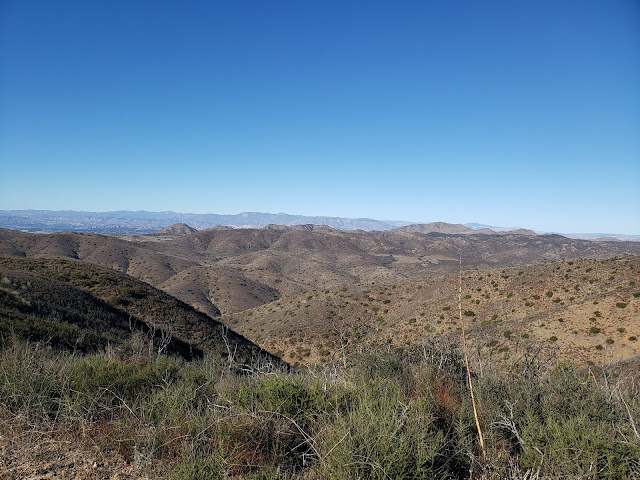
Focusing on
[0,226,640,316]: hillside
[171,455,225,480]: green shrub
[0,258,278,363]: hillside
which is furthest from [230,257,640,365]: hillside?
[171,455,225,480]: green shrub

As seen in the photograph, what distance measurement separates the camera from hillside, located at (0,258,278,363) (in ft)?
44.9

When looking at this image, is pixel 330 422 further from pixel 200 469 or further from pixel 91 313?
pixel 91 313

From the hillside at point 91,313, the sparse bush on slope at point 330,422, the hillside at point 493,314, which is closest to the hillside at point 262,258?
the hillside at point 493,314

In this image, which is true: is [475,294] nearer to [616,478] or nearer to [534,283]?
[534,283]

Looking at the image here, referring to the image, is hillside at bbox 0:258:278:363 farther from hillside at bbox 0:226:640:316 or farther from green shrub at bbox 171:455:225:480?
hillside at bbox 0:226:640:316

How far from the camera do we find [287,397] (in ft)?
17.0

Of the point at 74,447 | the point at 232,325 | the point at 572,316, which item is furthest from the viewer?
the point at 232,325

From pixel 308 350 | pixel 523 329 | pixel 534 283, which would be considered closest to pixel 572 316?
pixel 523 329

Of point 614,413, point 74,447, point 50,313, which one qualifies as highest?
point 614,413

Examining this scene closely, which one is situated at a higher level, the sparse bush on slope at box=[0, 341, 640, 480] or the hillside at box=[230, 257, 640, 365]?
the sparse bush on slope at box=[0, 341, 640, 480]

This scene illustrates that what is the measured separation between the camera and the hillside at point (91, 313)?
1370 cm

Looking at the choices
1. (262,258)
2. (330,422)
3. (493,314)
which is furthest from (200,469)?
(262,258)

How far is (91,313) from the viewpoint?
66.1ft

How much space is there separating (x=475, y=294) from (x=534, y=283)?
5.70 m
